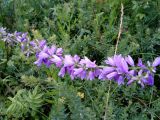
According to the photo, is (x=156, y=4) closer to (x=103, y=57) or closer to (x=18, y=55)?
(x=103, y=57)

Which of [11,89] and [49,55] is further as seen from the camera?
[11,89]

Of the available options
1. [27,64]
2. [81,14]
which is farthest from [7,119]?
[81,14]

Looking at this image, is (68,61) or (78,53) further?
(78,53)

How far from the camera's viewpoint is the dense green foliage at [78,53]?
193 centimetres

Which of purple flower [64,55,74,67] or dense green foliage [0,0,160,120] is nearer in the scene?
purple flower [64,55,74,67]

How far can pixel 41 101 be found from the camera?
201cm

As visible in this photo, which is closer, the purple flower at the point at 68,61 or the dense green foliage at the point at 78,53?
the purple flower at the point at 68,61

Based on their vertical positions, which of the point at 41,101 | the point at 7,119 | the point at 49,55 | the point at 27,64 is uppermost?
the point at 49,55

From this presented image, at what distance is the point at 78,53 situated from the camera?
94.1 inches

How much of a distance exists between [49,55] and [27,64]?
29.8 inches

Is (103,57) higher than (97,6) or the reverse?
the reverse

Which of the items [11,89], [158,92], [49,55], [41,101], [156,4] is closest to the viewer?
[49,55]

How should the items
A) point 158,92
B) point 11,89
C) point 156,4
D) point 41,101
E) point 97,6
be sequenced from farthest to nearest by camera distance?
point 97,6 < point 156,4 < point 11,89 < point 158,92 < point 41,101

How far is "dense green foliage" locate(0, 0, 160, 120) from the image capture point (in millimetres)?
1931
